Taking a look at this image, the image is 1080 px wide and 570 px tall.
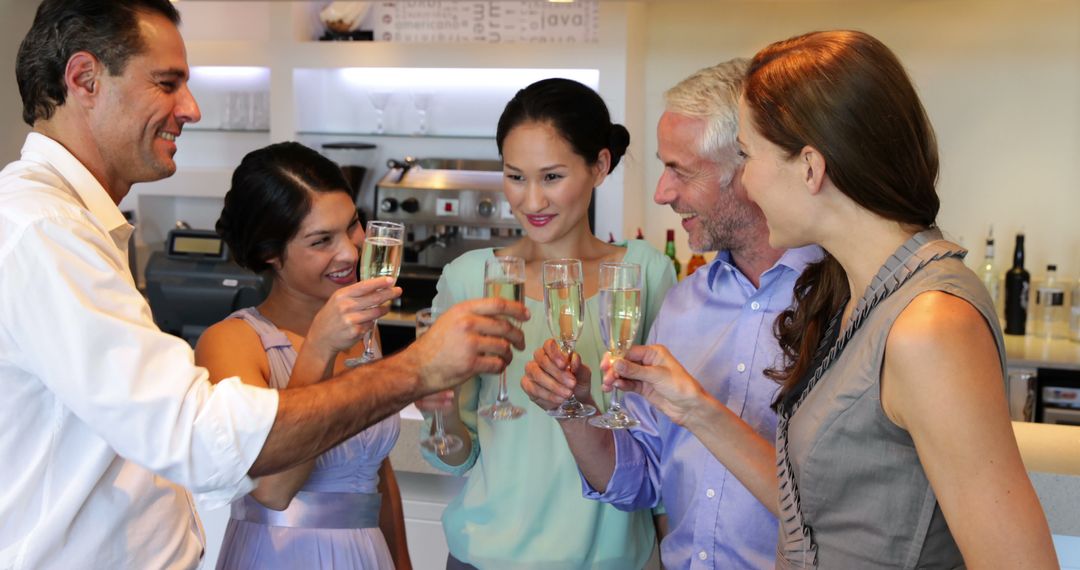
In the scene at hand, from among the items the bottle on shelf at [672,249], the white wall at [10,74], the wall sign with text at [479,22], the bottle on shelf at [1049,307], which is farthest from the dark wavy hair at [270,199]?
the bottle on shelf at [1049,307]

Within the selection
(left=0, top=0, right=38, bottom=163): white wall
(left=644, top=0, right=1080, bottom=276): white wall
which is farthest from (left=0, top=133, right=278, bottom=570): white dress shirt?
(left=644, top=0, right=1080, bottom=276): white wall

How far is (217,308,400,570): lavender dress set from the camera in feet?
6.86

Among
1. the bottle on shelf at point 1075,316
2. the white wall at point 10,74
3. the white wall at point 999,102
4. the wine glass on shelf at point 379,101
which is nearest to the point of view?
the white wall at point 10,74

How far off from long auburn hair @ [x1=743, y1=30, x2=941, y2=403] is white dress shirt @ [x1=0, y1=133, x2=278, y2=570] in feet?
2.85

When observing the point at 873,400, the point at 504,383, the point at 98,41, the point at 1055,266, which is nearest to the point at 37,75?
the point at 98,41

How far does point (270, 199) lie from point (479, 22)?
338 cm

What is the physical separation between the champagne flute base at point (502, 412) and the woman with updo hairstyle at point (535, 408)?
0.15 meters

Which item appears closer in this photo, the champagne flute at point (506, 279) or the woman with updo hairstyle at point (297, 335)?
the champagne flute at point (506, 279)

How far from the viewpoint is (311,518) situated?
2.10m

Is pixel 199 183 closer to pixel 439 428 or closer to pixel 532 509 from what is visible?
pixel 439 428

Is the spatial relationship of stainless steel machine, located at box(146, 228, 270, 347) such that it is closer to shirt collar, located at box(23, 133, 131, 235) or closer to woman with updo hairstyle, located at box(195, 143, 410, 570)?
woman with updo hairstyle, located at box(195, 143, 410, 570)

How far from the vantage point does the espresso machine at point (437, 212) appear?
522cm

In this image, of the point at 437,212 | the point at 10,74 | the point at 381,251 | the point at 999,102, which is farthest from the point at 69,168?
the point at 999,102

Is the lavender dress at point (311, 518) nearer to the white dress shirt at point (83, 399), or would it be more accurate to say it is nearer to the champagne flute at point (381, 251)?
the champagne flute at point (381, 251)
